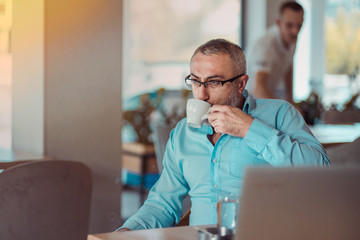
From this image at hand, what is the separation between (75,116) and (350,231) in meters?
1.97

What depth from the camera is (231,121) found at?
70.9 inches

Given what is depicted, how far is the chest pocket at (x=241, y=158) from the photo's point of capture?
6.21 feet

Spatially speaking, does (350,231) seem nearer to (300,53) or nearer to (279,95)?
(279,95)

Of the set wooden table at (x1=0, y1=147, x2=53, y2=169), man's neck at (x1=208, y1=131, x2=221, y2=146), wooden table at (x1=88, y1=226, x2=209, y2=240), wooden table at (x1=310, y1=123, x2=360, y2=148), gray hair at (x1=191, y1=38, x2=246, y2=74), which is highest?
gray hair at (x1=191, y1=38, x2=246, y2=74)

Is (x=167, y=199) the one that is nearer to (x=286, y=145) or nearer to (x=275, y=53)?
(x=286, y=145)

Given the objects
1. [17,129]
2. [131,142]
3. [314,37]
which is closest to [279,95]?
[131,142]

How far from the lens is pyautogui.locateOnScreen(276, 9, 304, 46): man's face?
395 cm

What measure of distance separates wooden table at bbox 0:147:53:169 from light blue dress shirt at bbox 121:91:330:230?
729mm

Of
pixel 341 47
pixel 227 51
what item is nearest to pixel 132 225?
pixel 227 51

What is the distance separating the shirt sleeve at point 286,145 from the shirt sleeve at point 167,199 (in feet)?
1.09

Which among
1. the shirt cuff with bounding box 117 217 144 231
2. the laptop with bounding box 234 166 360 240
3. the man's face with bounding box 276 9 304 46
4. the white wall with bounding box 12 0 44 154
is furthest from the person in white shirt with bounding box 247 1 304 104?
the laptop with bounding box 234 166 360 240

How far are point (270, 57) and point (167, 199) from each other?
232 centimetres

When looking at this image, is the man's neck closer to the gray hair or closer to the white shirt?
the gray hair

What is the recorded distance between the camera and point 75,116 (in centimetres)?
280
